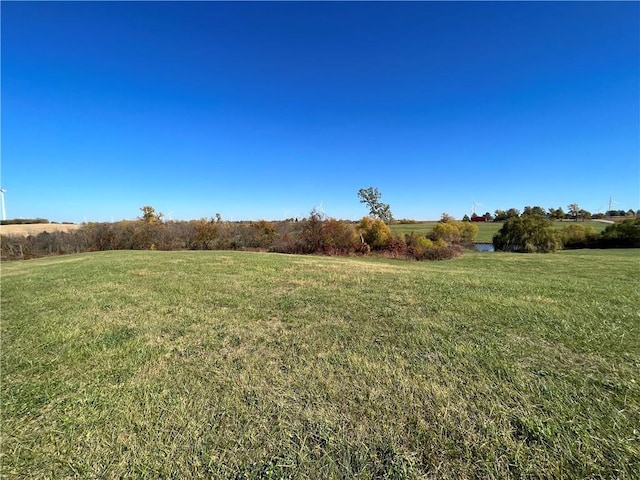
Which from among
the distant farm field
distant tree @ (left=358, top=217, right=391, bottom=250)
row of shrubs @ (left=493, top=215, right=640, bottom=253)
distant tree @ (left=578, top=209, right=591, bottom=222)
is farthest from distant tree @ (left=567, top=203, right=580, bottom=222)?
the distant farm field

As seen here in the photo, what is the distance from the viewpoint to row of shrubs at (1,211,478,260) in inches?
951

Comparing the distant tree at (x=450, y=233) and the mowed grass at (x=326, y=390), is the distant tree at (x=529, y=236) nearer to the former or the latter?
the distant tree at (x=450, y=233)

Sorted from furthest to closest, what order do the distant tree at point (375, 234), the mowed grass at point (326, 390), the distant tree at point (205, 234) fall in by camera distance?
the distant tree at point (205, 234) → the distant tree at point (375, 234) → the mowed grass at point (326, 390)

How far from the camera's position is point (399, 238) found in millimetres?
27188

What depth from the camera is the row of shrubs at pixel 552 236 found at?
25.5 metres

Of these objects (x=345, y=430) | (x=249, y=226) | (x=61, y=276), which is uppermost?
(x=249, y=226)

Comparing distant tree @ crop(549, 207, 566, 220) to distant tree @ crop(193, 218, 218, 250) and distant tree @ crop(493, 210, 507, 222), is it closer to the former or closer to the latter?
distant tree @ crop(493, 210, 507, 222)

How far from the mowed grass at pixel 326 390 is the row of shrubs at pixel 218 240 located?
20380 mm

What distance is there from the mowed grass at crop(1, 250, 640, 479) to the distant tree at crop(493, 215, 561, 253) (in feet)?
85.4

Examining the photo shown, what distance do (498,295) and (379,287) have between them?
2213 millimetres

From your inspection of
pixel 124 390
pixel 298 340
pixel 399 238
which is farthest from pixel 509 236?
pixel 124 390

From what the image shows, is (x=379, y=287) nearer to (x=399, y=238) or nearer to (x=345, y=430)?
(x=345, y=430)

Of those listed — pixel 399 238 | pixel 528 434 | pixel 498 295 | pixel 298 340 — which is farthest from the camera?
pixel 399 238

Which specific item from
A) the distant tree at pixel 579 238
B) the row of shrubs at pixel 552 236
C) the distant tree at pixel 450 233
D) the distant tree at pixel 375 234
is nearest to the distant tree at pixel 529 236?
the row of shrubs at pixel 552 236
